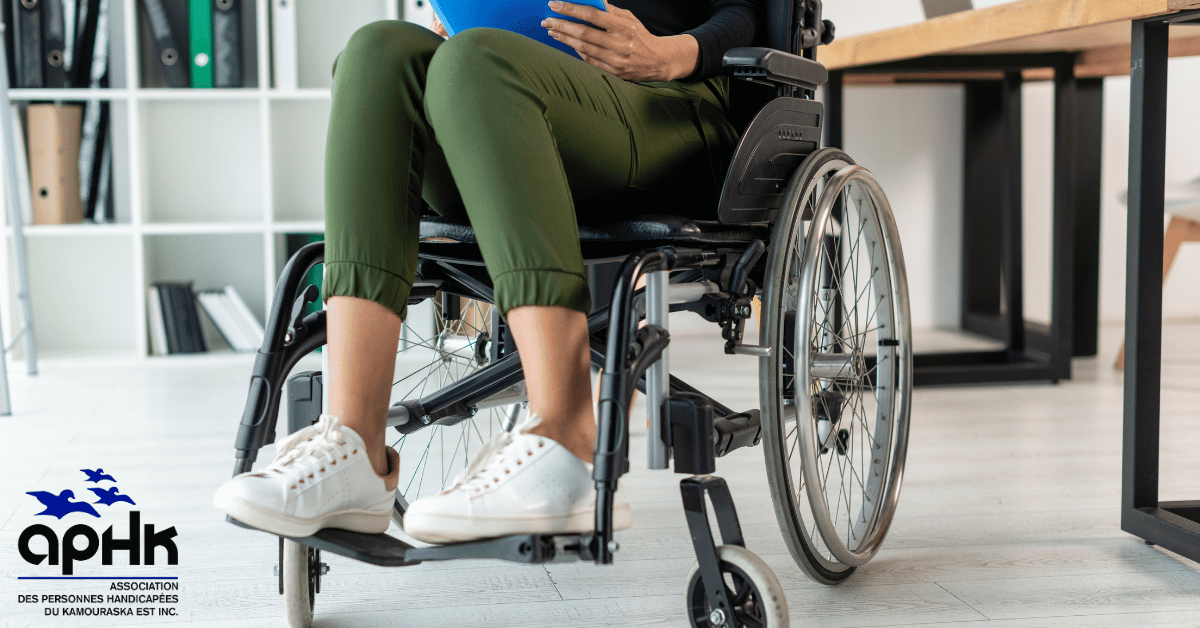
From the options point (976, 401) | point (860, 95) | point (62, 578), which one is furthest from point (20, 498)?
point (860, 95)

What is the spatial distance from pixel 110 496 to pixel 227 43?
1576 mm

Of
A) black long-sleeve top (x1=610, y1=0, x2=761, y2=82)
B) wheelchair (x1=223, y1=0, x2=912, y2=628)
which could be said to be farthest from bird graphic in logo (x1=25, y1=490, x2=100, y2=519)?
black long-sleeve top (x1=610, y1=0, x2=761, y2=82)

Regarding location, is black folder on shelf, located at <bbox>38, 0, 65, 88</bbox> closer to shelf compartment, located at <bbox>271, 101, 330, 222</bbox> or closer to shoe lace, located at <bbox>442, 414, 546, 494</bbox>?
shelf compartment, located at <bbox>271, 101, 330, 222</bbox>

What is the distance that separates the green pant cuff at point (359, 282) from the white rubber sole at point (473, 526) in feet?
0.60

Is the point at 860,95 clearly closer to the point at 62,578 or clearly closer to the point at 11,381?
the point at 11,381

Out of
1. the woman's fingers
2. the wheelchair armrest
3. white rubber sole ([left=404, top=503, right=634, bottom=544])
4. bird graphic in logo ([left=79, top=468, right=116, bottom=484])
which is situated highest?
the woman's fingers

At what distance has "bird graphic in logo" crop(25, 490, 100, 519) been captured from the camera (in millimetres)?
1413

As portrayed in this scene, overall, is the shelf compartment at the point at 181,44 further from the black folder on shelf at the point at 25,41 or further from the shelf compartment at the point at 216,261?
the shelf compartment at the point at 216,261

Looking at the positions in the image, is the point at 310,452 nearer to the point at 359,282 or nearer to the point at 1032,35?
the point at 359,282

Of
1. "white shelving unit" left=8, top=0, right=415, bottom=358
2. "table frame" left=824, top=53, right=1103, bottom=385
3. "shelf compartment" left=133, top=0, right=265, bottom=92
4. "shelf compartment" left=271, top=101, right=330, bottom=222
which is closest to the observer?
"table frame" left=824, top=53, right=1103, bottom=385

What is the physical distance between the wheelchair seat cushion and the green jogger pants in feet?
0.14

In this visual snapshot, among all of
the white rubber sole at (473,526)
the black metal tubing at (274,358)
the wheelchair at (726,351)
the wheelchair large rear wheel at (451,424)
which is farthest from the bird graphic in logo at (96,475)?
the white rubber sole at (473,526)

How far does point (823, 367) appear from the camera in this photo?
1.09 m

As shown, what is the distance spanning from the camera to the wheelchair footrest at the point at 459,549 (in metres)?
0.74
